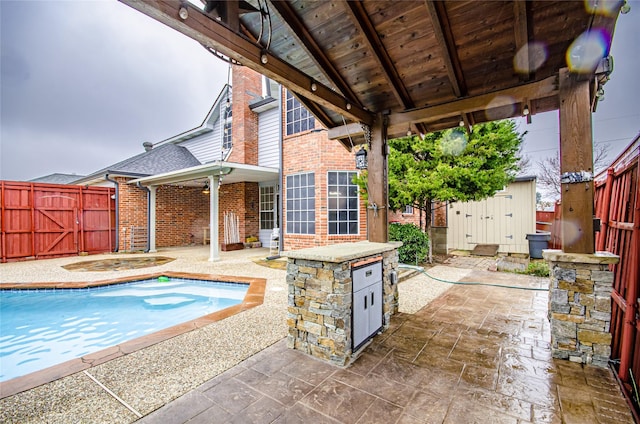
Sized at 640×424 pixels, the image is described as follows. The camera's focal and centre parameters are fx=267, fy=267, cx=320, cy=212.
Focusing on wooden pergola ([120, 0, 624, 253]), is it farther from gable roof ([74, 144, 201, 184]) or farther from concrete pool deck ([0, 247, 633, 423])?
gable roof ([74, 144, 201, 184])

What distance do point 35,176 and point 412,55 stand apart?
107 ft

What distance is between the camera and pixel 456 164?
6316 mm

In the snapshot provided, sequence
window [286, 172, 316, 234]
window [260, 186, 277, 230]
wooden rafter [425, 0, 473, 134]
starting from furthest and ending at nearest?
window [260, 186, 277, 230], window [286, 172, 316, 234], wooden rafter [425, 0, 473, 134]

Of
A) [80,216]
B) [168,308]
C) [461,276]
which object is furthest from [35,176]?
[461,276]

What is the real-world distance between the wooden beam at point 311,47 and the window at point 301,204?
487 centimetres

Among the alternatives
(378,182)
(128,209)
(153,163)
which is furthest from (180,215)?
(378,182)

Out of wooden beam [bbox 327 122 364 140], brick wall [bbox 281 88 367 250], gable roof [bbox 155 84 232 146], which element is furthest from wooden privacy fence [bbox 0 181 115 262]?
wooden beam [bbox 327 122 364 140]

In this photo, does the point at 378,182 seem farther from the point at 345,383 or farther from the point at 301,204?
the point at 301,204

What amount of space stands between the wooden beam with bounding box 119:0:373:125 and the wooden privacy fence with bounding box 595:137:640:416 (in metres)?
2.79

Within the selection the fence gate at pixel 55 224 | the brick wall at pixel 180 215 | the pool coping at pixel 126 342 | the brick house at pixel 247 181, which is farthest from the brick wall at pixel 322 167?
the fence gate at pixel 55 224

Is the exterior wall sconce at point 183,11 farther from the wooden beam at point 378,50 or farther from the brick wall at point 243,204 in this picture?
the brick wall at point 243,204

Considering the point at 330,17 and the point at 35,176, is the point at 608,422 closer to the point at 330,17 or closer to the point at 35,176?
the point at 330,17

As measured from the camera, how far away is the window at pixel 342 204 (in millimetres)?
7902

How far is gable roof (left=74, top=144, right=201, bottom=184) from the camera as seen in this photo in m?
9.70
